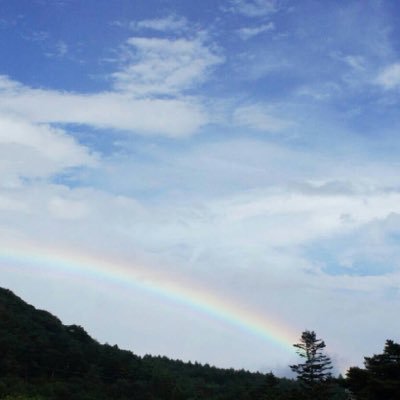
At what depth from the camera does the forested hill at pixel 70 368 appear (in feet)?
393

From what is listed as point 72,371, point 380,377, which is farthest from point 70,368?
point 380,377

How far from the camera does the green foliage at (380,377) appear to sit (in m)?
37.3

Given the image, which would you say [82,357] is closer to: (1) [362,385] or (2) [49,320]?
(2) [49,320]

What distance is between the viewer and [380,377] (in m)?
39.5

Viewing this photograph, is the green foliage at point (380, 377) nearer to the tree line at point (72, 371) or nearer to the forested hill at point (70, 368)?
the tree line at point (72, 371)

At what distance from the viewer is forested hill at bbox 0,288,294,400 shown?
120 m

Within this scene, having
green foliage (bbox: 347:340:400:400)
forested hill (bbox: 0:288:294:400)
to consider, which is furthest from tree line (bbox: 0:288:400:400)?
green foliage (bbox: 347:340:400:400)

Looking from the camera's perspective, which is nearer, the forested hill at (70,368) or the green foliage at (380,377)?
the green foliage at (380,377)

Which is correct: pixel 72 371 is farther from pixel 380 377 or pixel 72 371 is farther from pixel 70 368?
pixel 380 377

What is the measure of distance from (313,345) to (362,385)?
8.00m

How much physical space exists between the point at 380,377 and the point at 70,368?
108 meters

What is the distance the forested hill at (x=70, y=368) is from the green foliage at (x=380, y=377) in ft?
210

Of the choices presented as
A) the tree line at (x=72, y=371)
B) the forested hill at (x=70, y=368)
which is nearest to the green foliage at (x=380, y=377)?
the tree line at (x=72, y=371)

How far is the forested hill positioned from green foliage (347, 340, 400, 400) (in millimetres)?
63935
